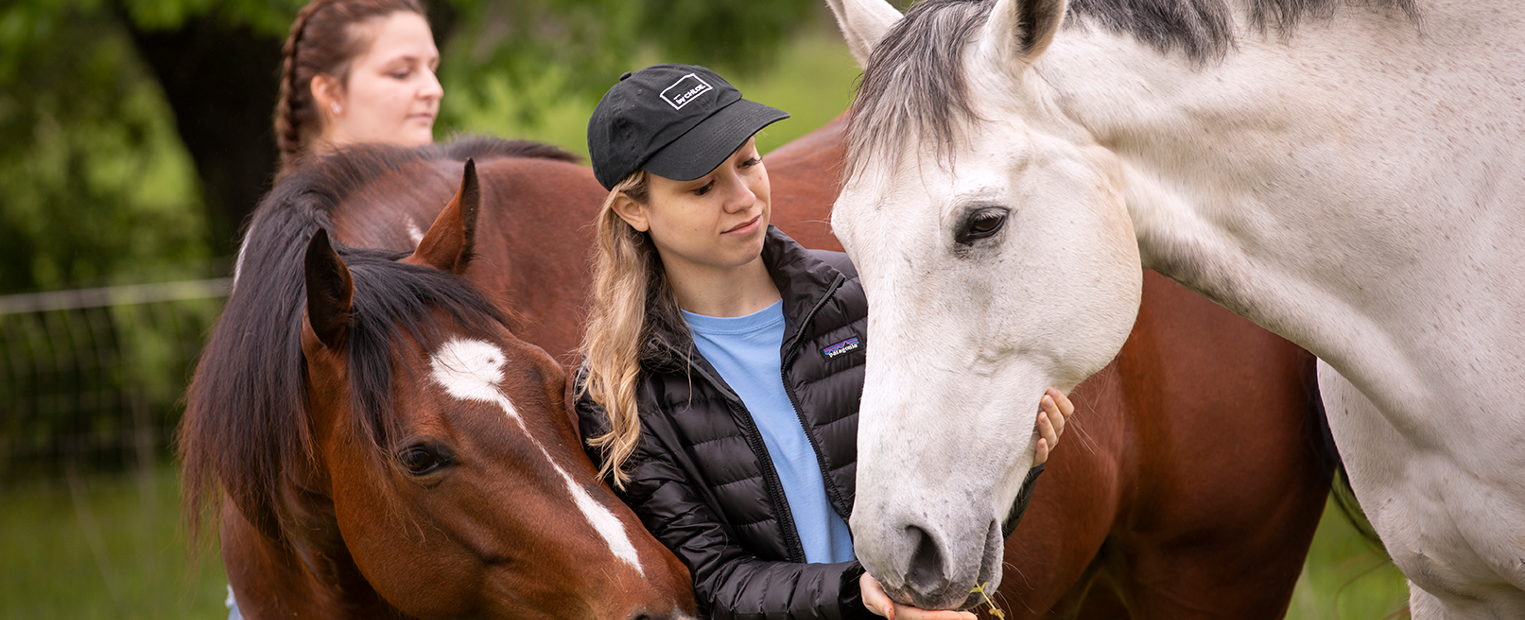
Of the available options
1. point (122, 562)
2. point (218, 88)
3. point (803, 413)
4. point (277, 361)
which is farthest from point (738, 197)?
point (122, 562)

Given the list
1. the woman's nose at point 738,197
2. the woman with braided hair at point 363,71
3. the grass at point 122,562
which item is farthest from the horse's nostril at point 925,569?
the grass at point 122,562

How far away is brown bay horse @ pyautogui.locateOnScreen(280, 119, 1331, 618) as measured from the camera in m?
2.66

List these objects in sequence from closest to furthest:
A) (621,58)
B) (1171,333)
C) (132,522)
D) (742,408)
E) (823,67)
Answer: (742,408), (1171,333), (621,58), (132,522), (823,67)

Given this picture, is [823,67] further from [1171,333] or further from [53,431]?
[1171,333]

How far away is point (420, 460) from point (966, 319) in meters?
1.01

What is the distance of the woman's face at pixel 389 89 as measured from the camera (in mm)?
3166

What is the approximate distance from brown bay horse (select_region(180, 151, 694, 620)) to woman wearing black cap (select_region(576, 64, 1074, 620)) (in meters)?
0.10

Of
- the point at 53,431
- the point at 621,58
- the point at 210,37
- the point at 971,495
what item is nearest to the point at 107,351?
the point at 53,431

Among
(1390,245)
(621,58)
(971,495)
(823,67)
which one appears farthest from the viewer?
(823,67)

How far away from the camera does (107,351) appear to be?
710 cm

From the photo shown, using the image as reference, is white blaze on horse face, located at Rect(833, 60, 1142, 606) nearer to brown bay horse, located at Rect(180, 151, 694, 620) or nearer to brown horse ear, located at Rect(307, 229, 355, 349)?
brown bay horse, located at Rect(180, 151, 694, 620)

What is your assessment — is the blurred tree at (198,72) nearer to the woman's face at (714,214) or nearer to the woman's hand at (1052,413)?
the woman's face at (714,214)

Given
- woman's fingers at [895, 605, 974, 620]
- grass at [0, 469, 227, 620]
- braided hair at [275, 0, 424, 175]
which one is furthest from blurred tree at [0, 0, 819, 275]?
woman's fingers at [895, 605, 974, 620]

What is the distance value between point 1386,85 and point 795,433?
1182 millimetres
